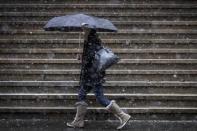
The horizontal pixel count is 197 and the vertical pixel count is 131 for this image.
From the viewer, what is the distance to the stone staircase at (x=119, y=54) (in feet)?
35.1

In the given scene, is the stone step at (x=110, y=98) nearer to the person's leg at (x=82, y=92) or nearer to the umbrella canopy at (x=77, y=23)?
the person's leg at (x=82, y=92)

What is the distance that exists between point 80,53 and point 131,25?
1.74 m

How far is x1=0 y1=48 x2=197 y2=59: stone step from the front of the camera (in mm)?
11891

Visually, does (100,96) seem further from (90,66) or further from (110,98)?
(110,98)

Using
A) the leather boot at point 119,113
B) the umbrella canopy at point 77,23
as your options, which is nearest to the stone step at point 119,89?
the leather boot at point 119,113

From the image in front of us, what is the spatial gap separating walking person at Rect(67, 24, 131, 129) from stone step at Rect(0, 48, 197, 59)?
2.01 m

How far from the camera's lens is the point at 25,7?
531 inches

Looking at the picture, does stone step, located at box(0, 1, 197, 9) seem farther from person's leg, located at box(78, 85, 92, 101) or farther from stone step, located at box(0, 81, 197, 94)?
person's leg, located at box(78, 85, 92, 101)

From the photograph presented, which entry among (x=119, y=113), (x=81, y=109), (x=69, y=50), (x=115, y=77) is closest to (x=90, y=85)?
(x=81, y=109)

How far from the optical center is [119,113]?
9.78 meters

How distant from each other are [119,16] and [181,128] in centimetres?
422

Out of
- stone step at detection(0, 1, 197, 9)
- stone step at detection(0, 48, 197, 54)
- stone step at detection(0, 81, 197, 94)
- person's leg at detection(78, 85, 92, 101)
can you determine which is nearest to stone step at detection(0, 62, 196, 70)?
stone step at detection(0, 48, 197, 54)

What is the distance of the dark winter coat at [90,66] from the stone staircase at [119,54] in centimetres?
82

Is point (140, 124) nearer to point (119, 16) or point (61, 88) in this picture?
point (61, 88)
